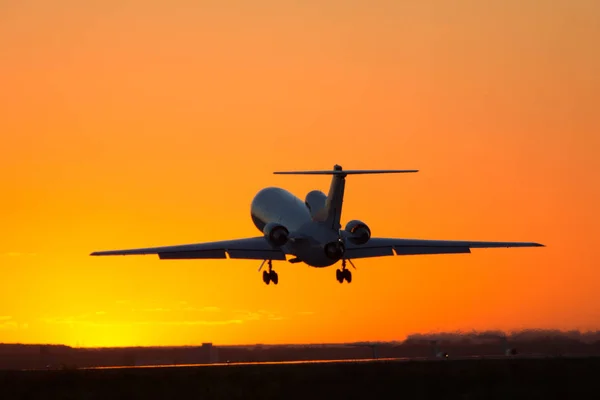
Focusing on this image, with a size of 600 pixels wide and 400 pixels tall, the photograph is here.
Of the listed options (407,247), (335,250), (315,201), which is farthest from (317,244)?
(407,247)

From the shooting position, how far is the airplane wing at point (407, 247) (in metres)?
94.1

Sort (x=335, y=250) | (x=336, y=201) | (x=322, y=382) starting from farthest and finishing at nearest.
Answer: (x=336, y=201) < (x=335, y=250) < (x=322, y=382)

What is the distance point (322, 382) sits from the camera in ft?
228

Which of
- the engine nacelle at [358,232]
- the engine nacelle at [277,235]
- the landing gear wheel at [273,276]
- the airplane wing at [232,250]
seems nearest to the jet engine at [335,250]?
the engine nacelle at [358,232]

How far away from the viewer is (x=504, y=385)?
226ft

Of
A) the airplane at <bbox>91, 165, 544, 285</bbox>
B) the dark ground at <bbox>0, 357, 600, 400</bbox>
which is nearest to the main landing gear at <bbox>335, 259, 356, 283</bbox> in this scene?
the airplane at <bbox>91, 165, 544, 285</bbox>

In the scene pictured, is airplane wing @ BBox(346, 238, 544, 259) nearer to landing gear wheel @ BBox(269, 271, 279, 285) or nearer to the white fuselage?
the white fuselage

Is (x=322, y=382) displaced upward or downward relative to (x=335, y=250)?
downward

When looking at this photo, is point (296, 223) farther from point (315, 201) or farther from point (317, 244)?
point (317, 244)

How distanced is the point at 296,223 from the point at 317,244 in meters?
6.44

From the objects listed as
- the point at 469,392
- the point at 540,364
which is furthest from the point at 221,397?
the point at 540,364

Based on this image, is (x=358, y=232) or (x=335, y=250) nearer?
(x=335, y=250)

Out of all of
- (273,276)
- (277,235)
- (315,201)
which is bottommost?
(273,276)

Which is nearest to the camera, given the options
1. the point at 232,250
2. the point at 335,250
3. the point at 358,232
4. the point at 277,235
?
the point at 335,250
